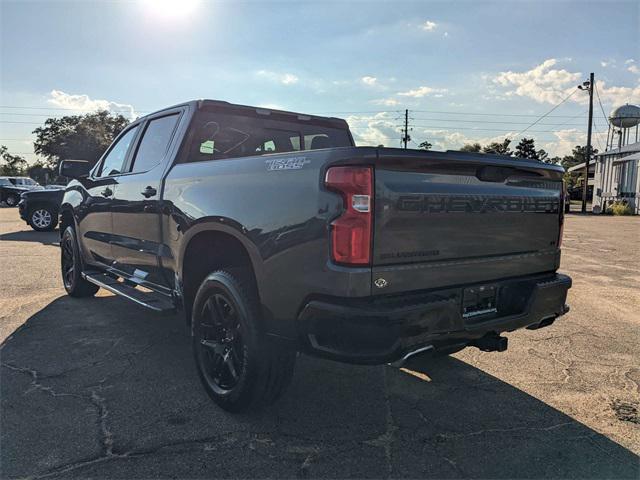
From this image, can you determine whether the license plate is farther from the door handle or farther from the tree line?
the tree line

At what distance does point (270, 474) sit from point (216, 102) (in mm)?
2845

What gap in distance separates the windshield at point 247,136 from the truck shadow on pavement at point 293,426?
68.7 inches

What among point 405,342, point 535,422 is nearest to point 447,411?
point 535,422

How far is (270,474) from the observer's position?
96.9 inches

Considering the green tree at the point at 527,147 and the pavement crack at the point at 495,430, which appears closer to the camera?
the pavement crack at the point at 495,430

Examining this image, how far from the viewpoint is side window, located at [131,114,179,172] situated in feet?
13.8

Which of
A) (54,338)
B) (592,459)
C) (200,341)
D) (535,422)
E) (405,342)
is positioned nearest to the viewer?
(405,342)

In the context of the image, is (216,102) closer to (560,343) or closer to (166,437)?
(166,437)

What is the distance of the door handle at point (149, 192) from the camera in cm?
395

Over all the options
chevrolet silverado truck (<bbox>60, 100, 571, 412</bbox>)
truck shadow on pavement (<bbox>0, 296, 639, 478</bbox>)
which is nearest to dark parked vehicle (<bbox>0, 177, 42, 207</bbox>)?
truck shadow on pavement (<bbox>0, 296, 639, 478</bbox>)

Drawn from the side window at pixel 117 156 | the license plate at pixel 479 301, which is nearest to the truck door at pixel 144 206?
the side window at pixel 117 156

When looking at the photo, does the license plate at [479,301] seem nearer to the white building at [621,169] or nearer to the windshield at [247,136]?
the windshield at [247,136]

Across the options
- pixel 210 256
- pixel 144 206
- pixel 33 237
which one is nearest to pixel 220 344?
pixel 210 256

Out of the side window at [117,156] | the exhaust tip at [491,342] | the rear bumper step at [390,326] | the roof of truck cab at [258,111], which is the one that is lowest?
the exhaust tip at [491,342]
